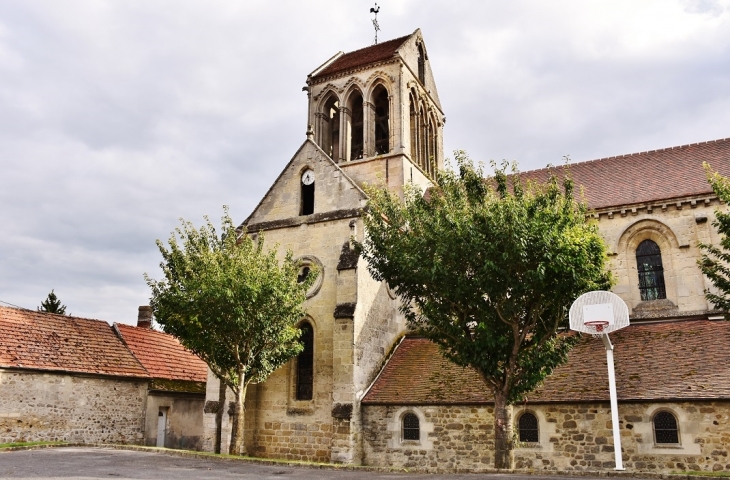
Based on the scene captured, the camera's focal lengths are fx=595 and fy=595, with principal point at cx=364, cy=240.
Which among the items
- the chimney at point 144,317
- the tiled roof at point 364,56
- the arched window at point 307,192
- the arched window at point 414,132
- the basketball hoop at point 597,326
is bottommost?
the basketball hoop at point 597,326

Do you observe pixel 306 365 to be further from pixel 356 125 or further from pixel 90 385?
pixel 356 125

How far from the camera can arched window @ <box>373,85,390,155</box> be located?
1025 inches

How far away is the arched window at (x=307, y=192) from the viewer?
2103cm

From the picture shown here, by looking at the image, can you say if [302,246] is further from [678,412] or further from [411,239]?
[678,412]

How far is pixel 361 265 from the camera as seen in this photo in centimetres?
1878

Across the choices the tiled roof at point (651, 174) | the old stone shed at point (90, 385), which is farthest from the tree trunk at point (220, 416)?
the tiled roof at point (651, 174)

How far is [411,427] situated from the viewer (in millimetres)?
17062

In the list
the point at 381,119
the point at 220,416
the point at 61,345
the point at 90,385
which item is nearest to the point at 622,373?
the point at 220,416

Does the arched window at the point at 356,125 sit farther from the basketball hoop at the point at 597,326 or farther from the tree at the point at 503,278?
the basketball hoop at the point at 597,326

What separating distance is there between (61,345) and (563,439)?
17497mm

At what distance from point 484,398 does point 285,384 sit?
6.43 metres

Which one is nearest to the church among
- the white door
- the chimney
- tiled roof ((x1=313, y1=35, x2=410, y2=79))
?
tiled roof ((x1=313, y1=35, x2=410, y2=79))

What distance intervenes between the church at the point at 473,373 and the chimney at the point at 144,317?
11198mm

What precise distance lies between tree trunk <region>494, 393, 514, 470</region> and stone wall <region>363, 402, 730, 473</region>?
65 cm
